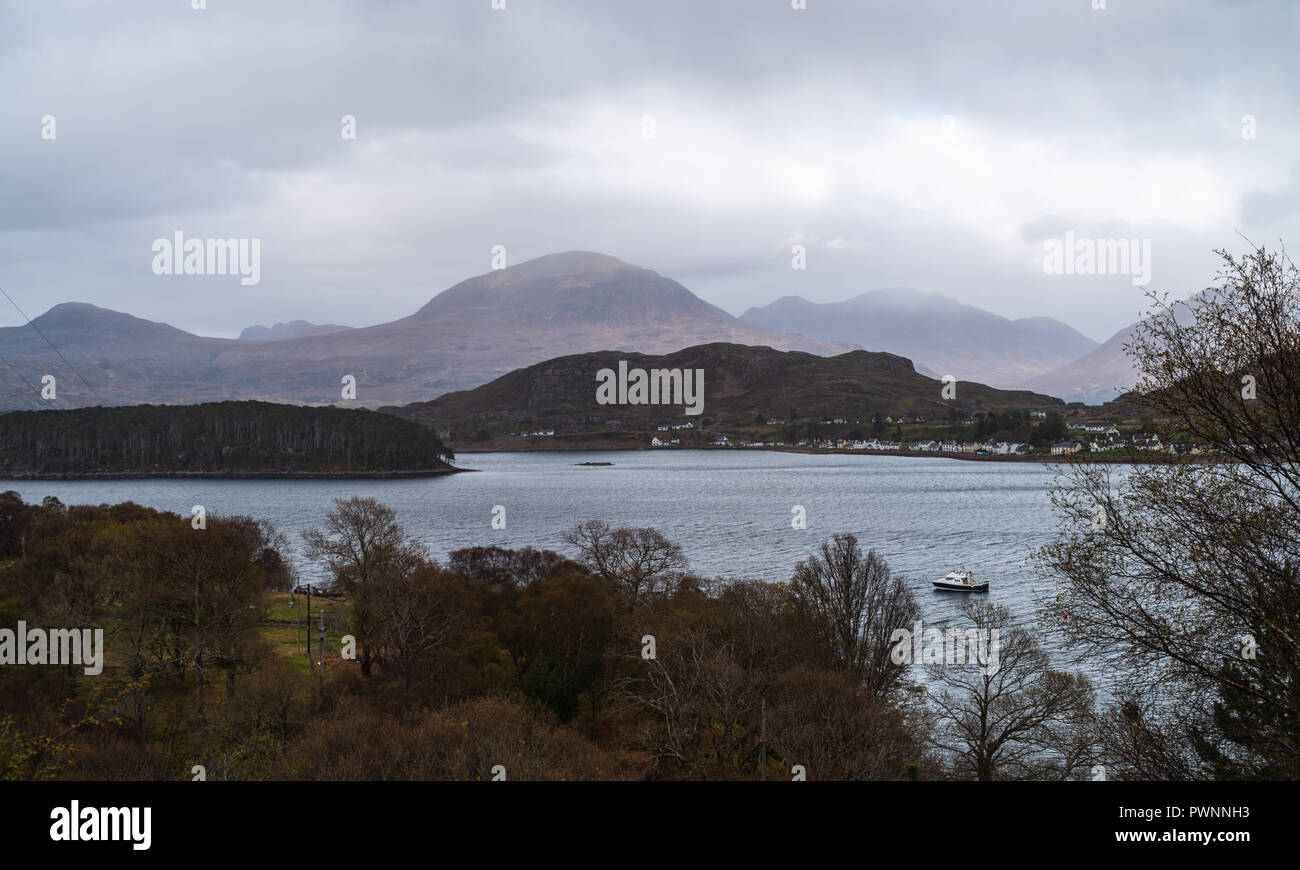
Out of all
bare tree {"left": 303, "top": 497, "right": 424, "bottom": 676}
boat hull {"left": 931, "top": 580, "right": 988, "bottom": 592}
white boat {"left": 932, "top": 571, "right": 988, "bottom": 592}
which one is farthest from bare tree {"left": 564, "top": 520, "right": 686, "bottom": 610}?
white boat {"left": 932, "top": 571, "right": 988, "bottom": 592}

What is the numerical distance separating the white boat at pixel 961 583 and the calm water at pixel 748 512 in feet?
3.09

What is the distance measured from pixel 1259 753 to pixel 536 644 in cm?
3445

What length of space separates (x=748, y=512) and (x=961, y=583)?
58.3 m

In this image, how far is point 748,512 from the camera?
12725 cm

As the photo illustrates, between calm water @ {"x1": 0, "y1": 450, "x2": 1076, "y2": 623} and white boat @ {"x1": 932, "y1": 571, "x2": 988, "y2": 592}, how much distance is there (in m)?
0.94

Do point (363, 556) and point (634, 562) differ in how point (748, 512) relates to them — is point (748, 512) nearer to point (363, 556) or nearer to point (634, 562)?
point (634, 562)

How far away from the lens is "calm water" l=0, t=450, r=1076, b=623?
279 ft

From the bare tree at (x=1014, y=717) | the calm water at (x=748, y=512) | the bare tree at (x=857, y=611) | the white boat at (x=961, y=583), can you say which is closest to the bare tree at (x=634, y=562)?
the bare tree at (x=857, y=611)

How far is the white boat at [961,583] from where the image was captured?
2751 inches

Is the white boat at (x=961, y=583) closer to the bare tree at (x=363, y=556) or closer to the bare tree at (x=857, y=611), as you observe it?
the bare tree at (x=857, y=611)

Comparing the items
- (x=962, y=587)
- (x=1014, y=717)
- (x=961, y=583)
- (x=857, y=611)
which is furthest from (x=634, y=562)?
(x=961, y=583)

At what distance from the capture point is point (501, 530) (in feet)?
361

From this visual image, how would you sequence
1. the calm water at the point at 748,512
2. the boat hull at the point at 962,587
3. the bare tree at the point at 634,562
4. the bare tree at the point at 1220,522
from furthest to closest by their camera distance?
the calm water at the point at 748,512, the boat hull at the point at 962,587, the bare tree at the point at 634,562, the bare tree at the point at 1220,522
